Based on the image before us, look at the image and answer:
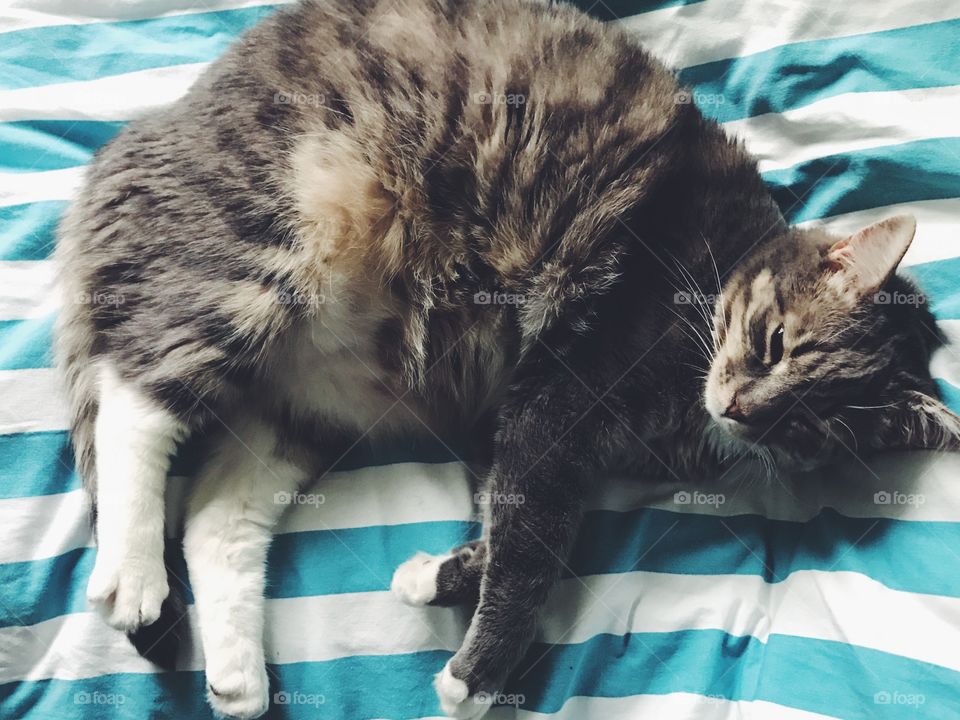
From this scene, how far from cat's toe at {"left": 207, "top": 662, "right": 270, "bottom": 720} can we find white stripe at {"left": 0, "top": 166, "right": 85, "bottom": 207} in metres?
0.93

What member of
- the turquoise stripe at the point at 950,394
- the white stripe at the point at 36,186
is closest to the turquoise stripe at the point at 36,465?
the white stripe at the point at 36,186

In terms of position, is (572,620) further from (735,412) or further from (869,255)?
(869,255)

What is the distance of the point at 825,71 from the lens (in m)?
1.36

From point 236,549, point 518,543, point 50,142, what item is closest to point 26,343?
point 50,142

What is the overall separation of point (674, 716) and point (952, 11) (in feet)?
4.26

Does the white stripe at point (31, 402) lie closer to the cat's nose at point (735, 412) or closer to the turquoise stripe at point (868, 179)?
the cat's nose at point (735, 412)

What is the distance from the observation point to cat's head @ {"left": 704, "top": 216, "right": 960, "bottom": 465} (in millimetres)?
1152

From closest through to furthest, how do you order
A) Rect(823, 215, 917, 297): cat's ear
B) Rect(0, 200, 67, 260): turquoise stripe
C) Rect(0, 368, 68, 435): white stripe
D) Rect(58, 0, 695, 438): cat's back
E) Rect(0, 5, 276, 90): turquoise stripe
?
1. Rect(823, 215, 917, 297): cat's ear
2. Rect(58, 0, 695, 438): cat's back
3. Rect(0, 368, 68, 435): white stripe
4. Rect(0, 200, 67, 260): turquoise stripe
5. Rect(0, 5, 276, 90): turquoise stripe

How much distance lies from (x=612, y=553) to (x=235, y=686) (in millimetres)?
644

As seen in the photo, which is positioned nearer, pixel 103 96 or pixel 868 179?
pixel 868 179

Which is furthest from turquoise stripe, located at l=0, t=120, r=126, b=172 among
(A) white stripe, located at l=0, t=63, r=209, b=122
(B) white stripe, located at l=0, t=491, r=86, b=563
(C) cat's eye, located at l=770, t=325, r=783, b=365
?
(C) cat's eye, located at l=770, t=325, r=783, b=365

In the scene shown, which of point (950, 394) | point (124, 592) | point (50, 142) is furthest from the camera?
point (50, 142)

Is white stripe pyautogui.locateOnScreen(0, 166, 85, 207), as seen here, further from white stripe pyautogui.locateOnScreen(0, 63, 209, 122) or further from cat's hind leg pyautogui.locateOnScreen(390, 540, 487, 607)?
cat's hind leg pyautogui.locateOnScreen(390, 540, 487, 607)

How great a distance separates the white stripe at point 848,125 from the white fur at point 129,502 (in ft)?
3.91
